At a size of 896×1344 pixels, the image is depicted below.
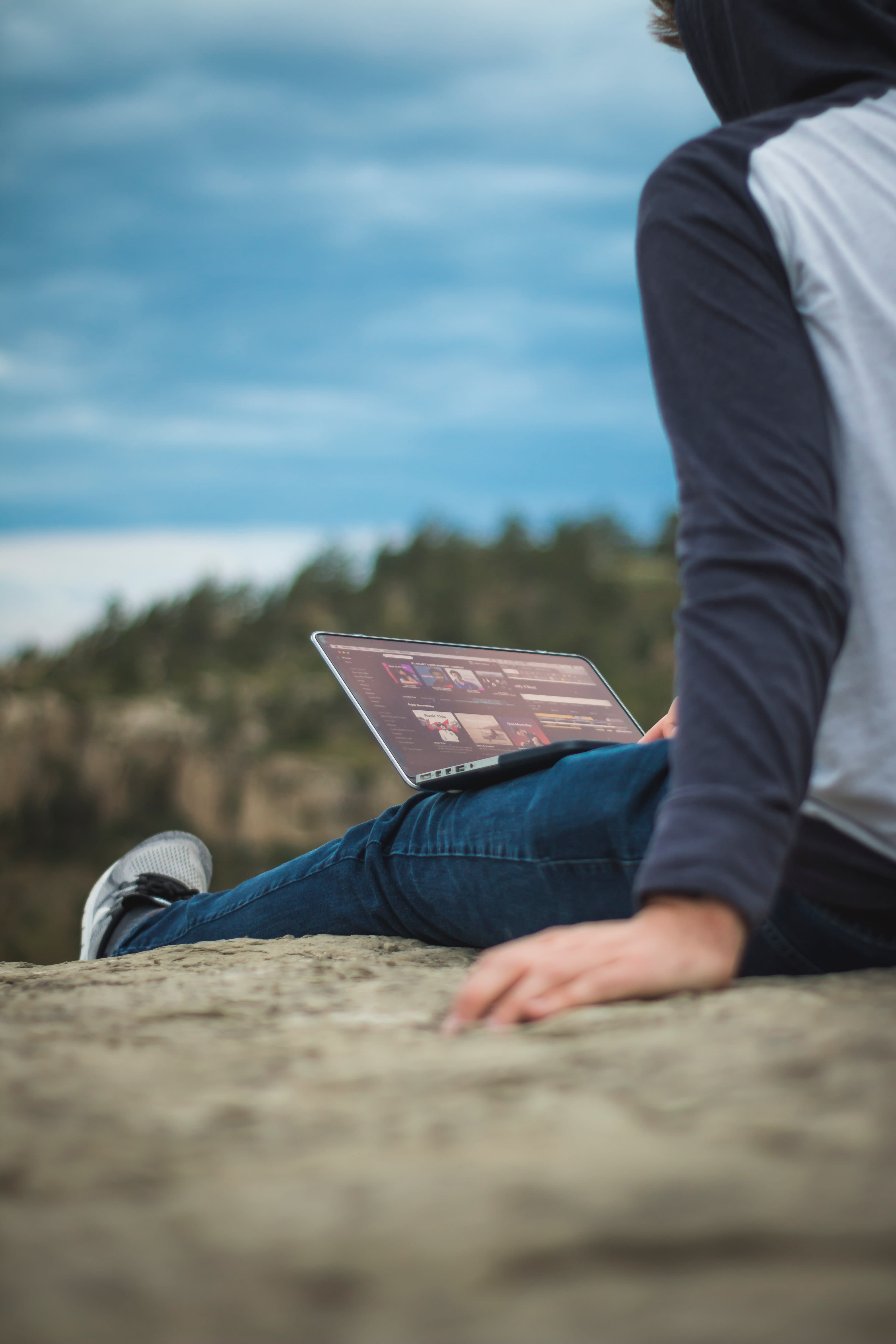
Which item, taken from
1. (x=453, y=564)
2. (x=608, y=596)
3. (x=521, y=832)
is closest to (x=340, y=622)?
(x=453, y=564)

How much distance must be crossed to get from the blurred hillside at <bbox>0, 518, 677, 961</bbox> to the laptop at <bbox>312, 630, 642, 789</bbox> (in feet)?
28.7

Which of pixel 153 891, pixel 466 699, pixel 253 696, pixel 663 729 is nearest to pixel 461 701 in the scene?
pixel 466 699

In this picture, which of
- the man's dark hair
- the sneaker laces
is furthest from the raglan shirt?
the sneaker laces

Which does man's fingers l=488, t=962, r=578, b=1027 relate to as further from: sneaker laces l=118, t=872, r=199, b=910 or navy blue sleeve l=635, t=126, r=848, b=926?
sneaker laces l=118, t=872, r=199, b=910

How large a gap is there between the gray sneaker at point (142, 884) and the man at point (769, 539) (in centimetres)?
110

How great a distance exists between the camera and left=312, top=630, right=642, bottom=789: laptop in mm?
1498

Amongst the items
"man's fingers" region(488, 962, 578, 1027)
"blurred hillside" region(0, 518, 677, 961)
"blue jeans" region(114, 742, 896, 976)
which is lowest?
"blurred hillside" region(0, 518, 677, 961)

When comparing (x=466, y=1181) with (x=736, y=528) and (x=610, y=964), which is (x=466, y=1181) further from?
(x=736, y=528)

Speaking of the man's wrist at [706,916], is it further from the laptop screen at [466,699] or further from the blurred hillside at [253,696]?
the blurred hillside at [253,696]

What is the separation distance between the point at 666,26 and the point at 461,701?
934 mm

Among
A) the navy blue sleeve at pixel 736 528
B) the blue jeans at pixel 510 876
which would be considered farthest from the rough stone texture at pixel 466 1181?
the blue jeans at pixel 510 876

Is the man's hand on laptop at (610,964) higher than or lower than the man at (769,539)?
lower

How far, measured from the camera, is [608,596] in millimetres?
16109

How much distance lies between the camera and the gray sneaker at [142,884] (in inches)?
74.1
